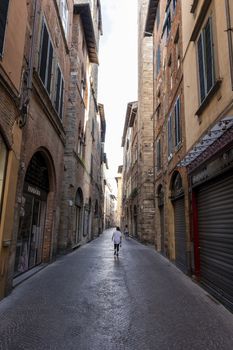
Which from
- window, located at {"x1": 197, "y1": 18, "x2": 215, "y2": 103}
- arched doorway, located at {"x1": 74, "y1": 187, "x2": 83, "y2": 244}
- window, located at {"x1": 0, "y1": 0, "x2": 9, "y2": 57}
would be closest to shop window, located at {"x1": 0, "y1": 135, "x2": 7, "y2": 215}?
window, located at {"x1": 0, "y1": 0, "x2": 9, "y2": 57}

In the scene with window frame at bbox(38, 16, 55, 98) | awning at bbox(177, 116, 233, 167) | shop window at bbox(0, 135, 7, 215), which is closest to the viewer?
awning at bbox(177, 116, 233, 167)

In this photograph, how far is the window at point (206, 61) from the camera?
280 inches

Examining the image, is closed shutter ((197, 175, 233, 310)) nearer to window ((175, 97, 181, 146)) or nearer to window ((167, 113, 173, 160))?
window ((175, 97, 181, 146))

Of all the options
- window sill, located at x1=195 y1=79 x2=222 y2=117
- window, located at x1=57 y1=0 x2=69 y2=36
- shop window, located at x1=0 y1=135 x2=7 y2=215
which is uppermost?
window, located at x1=57 y1=0 x2=69 y2=36

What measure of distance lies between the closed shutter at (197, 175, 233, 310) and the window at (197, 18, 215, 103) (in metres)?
2.47

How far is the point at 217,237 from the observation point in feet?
→ 21.7

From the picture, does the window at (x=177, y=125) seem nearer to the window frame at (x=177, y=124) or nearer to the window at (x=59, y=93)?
the window frame at (x=177, y=124)

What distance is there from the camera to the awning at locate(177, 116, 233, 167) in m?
5.46

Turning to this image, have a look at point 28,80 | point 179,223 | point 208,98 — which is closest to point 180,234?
point 179,223

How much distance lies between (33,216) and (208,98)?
6.57 meters

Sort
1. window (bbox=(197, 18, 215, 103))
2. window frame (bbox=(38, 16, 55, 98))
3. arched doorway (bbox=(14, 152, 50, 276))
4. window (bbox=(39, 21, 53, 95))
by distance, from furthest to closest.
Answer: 1. window (bbox=(39, 21, 53, 95))
2. window frame (bbox=(38, 16, 55, 98))
3. arched doorway (bbox=(14, 152, 50, 276))
4. window (bbox=(197, 18, 215, 103))

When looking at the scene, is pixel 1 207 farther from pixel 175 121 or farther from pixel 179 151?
pixel 175 121

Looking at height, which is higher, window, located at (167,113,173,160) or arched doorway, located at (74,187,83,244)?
window, located at (167,113,173,160)

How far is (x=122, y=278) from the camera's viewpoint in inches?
338
